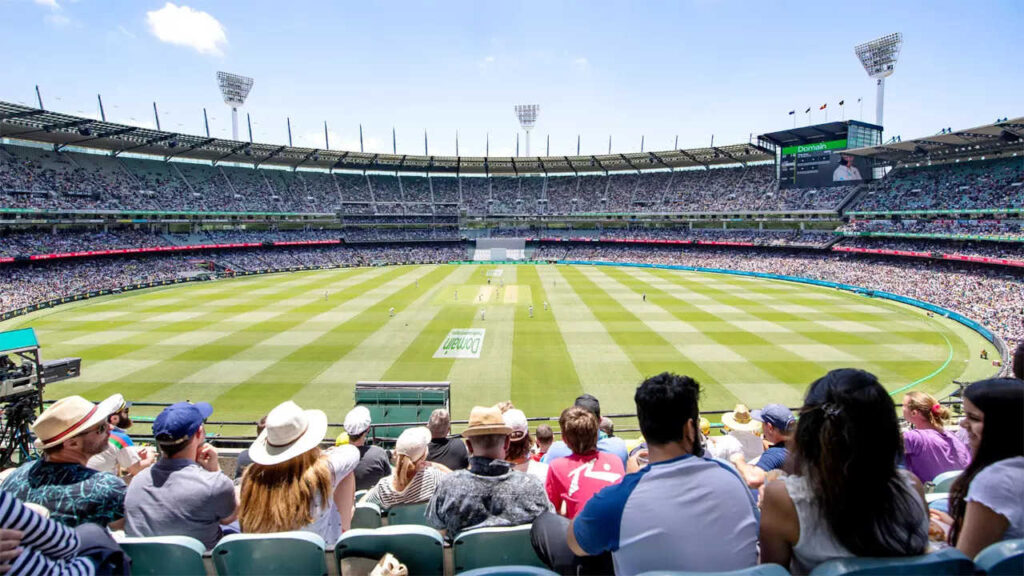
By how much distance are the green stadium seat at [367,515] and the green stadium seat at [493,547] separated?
1.60 meters

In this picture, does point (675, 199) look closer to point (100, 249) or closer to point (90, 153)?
point (100, 249)

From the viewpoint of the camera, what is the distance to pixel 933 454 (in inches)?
208

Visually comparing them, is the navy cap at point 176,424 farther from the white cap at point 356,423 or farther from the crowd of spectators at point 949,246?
the crowd of spectators at point 949,246

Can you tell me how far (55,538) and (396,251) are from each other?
80.2m

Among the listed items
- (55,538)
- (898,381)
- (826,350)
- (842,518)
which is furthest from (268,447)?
(826,350)

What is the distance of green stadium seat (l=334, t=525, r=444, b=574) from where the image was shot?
123 inches

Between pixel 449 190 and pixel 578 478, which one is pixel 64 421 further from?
pixel 449 190

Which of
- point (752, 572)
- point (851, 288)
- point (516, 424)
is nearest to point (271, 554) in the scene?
point (516, 424)

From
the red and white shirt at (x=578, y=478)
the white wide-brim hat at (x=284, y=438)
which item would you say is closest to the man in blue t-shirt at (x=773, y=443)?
the red and white shirt at (x=578, y=478)

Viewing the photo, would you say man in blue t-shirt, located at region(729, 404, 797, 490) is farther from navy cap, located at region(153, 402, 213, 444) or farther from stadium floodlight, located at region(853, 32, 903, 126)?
stadium floodlight, located at region(853, 32, 903, 126)

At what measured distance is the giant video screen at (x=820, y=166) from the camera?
200 feet

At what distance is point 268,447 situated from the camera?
3625mm

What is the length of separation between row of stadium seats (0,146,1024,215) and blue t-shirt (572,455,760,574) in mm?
60602

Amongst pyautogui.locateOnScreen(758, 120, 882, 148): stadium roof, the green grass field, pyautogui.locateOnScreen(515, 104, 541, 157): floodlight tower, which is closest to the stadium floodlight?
pyautogui.locateOnScreen(758, 120, 882, 148): stadium roof
